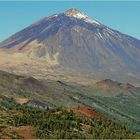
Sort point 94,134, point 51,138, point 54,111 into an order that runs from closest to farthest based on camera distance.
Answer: point 51,138, point 94,134, point 54,111

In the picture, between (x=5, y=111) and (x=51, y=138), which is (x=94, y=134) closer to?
(x=51, y=138)

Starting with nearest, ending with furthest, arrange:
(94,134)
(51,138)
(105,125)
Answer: (51,138) → (94,134) → (105,125)

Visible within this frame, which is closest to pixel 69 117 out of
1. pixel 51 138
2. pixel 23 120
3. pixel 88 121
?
pixel 88 121

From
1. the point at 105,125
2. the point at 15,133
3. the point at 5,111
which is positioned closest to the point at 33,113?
the point at 5,111

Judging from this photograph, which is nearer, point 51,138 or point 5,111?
point 51,138

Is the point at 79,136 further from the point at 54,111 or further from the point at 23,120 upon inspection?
the point at 54,111

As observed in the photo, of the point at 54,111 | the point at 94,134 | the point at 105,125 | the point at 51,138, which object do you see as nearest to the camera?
the point at 51,138

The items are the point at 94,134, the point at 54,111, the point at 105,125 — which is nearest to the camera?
the point at 94,134

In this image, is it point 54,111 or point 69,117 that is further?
point 54,111
